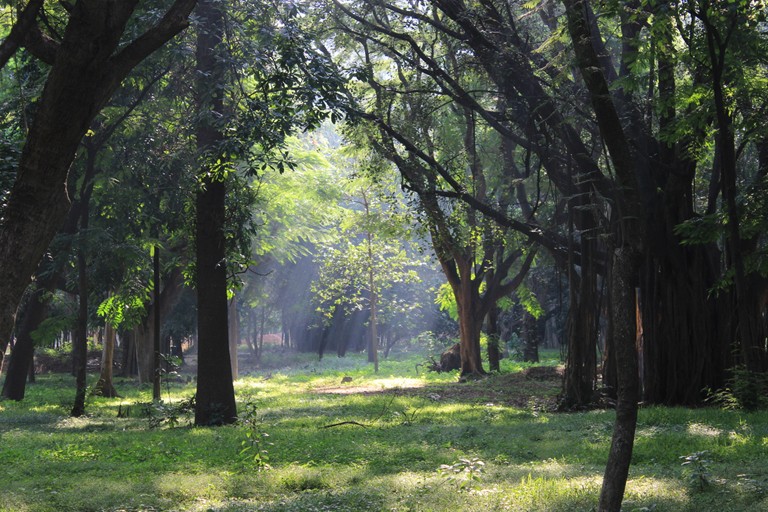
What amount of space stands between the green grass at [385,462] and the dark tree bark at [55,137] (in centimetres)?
268

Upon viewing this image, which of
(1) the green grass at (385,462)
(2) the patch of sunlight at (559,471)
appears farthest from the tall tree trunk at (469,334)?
(2) the patch of sunlight at (559,471)

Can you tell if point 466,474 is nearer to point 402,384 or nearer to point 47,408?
point 47,408

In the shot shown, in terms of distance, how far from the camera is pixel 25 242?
6.01m

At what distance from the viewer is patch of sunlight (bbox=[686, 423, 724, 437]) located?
10.5 meters

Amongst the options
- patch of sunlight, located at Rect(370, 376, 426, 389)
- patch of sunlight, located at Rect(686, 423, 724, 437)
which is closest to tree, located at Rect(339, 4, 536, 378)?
patch of sunlight, located at Rect(370, 376, 426, 389)

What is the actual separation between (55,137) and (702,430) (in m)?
8.97

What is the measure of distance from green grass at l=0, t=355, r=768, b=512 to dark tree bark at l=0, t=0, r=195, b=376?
2.68 m

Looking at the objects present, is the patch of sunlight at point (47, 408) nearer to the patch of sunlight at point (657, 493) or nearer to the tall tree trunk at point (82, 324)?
the tall tree trunk at point (82, 324)

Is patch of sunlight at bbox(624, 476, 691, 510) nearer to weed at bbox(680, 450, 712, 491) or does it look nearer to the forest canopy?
weed at bbox(680, 450, 712, 491)

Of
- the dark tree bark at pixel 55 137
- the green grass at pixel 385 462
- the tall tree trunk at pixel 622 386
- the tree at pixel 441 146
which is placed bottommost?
the green grass at pixel 385 462

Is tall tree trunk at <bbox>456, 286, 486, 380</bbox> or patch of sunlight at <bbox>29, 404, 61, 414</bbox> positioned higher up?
tall tree trunk at <bbox>456, 286, 486, 380</bbox>

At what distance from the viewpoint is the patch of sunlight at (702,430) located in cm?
1049

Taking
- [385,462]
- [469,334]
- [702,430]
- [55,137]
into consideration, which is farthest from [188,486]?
[469,334]

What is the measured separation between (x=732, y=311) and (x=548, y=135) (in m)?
4.88
